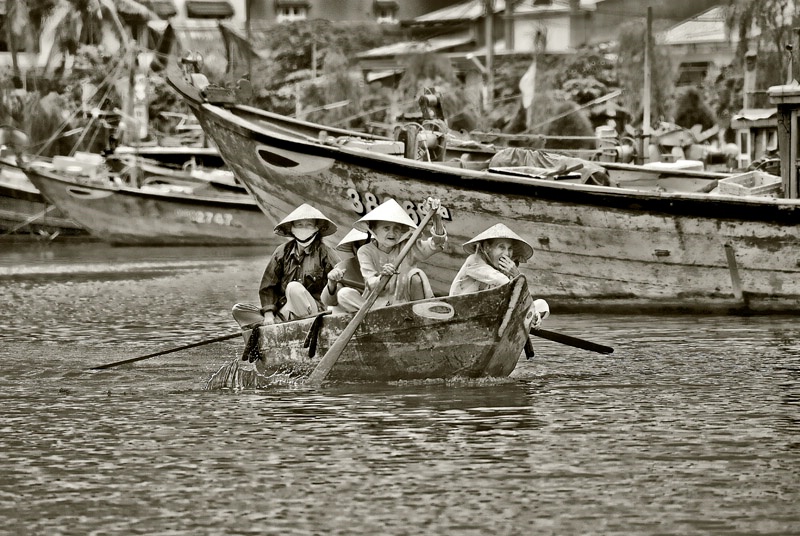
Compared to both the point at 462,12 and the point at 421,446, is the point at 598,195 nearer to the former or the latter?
the point at 421,446

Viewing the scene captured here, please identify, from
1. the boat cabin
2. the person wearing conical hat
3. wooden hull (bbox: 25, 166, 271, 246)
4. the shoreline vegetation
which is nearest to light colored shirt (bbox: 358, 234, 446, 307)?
the person wearing conical hat

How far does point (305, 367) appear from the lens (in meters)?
11.7

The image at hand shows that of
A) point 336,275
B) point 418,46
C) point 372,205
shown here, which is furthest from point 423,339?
point 418,46

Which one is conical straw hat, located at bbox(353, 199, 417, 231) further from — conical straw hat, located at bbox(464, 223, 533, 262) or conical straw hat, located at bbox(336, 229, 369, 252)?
conical straw hat, located at bbox(464, 223, 533, 262)

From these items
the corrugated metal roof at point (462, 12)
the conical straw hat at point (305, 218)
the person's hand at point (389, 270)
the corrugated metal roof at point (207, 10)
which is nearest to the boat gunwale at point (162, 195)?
the conical straw hat at point (305, 218)

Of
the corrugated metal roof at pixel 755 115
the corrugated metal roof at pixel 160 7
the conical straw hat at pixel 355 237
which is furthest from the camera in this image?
the corrugated metal roof at pixel 160 7

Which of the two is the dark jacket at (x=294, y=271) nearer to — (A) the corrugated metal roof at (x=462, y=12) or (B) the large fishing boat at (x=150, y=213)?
(B) the large fishing boat at (x=150, y=213)

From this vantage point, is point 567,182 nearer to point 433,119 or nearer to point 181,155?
point 433,119

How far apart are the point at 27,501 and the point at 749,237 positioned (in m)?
8.90

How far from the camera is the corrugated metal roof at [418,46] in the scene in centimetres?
5115

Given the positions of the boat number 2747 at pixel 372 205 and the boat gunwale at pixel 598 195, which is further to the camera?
the boat number 2747 at pixel 372 205

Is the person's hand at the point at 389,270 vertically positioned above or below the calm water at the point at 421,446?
above

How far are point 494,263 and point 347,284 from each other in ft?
3.61

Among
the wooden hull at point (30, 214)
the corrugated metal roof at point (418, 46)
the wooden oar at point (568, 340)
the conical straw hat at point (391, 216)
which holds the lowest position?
the wooden hull at point (30, 214)
